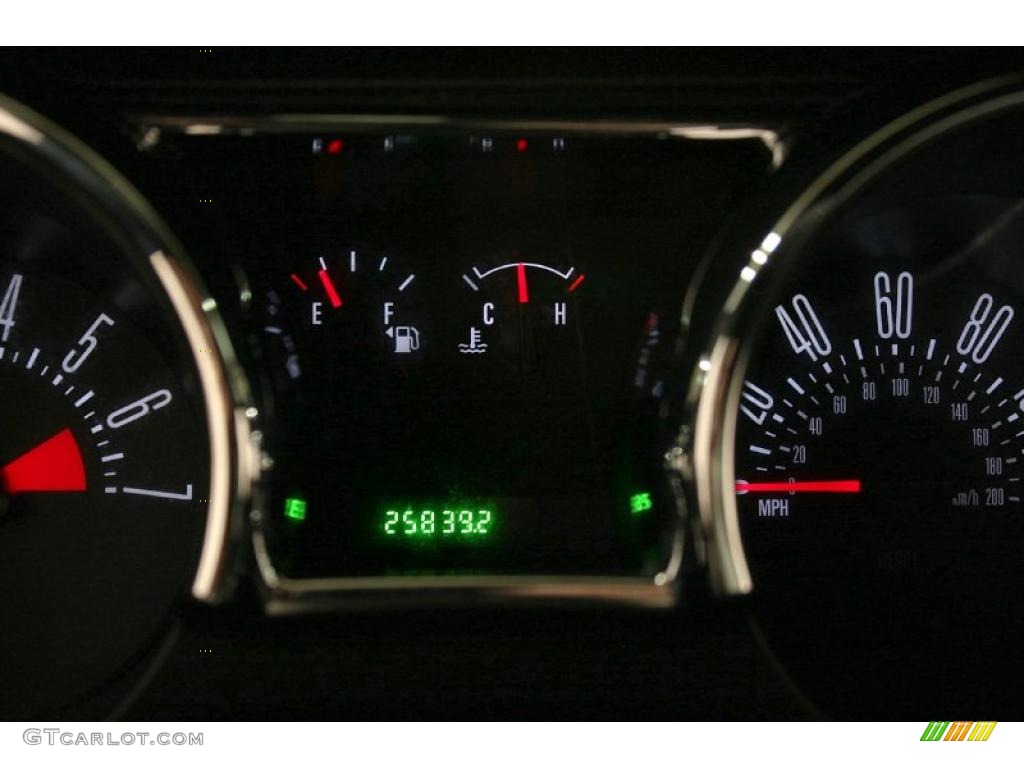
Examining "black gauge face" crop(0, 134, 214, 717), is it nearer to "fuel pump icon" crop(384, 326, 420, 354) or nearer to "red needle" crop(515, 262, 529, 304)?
"fuel pump icon" crop(384, 326, 420, 354)

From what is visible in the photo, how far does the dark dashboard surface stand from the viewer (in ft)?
8.93

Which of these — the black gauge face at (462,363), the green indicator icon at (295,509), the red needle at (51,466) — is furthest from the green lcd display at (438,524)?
the red needle at (51,466)

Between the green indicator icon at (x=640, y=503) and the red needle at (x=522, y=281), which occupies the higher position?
the red needle at (x=522, y=281)

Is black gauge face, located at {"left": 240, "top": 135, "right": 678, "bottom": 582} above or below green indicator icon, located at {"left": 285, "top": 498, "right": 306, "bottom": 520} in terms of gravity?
above

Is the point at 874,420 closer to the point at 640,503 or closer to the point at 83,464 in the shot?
the point at 640,503

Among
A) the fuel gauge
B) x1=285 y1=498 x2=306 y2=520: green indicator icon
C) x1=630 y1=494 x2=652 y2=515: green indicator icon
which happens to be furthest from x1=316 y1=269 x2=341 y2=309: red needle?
x1=630 y1=494 x2=652 y2=515: green indicator icon

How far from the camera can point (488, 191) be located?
9.55 ft

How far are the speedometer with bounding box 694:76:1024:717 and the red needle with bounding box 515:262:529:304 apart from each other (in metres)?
0.32

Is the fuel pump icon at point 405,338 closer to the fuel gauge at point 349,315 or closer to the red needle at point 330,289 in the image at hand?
the fuel gauge at point 349,315

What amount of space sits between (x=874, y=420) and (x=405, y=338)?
0.77m

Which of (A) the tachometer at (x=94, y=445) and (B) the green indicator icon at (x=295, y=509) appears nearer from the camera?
(A) the tachometer at (x=94, y=445)

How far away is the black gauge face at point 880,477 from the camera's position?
284 cm

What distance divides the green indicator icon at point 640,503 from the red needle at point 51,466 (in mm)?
877

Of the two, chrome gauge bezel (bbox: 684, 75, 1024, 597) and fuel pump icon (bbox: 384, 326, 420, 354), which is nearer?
chrome gauge bezel (bbox: 684, 75, 1024, 597)
